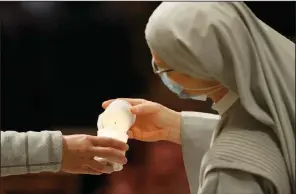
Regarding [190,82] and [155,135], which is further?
[155,135]

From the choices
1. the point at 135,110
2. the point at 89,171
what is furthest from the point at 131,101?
the point at 89,171

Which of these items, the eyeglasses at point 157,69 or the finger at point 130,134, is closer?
the eyeglasses at point 157,69

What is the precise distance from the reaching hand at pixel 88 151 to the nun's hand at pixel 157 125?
9 centimetres

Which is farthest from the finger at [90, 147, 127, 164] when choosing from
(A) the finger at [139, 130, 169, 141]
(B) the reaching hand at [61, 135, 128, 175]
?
(A) the finger at [139, 130, 169, 141]

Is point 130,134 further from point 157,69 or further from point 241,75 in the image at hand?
point 241,75

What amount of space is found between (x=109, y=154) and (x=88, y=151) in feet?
0.11

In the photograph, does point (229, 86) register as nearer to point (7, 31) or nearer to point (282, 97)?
point (282, 97)

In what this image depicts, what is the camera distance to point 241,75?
1.98 ft

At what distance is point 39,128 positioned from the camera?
30.0 inches

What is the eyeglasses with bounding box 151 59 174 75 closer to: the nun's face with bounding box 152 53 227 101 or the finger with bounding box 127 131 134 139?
the nun's face with bounding box 152 53 227 101

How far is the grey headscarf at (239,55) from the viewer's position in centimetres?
61

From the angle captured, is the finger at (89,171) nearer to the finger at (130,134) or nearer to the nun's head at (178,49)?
the finger at (130,134)

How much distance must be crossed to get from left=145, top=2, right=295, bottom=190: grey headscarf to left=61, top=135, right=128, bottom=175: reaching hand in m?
0.16

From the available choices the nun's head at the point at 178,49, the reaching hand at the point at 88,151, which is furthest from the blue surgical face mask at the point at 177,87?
the reaching hand at the point at 88,151
